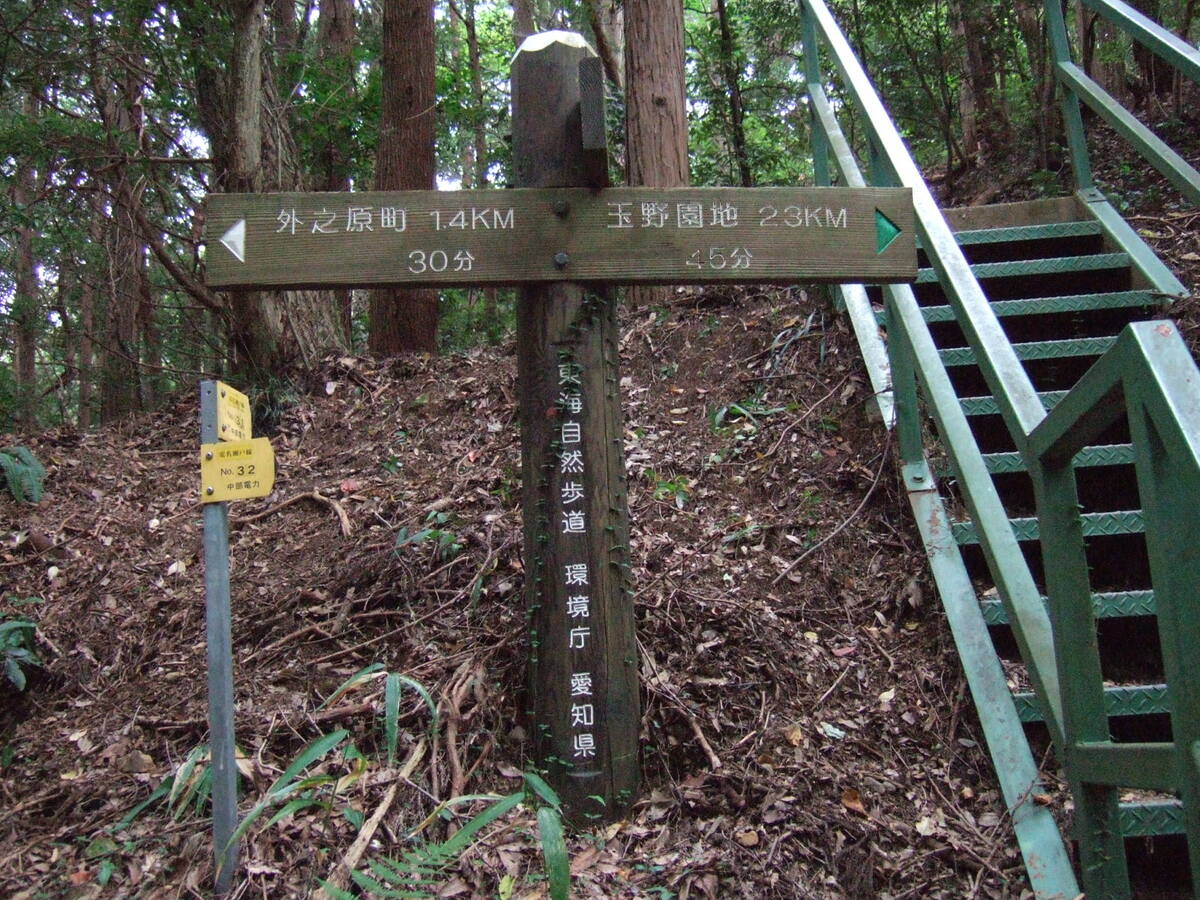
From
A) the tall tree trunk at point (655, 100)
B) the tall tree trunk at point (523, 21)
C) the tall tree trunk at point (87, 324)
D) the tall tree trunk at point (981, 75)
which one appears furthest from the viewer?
the tall tree trunk at point (523, 21)

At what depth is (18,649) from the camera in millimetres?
3557

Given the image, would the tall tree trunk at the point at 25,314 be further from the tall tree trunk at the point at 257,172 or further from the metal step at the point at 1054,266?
the metal step at the point at 1054,266

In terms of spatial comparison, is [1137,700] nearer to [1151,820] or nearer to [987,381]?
[1151,820]

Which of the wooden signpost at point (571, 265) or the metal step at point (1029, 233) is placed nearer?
the wooden signpost at point (571, 265)

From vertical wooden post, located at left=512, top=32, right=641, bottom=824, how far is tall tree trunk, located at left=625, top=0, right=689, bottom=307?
3.59m

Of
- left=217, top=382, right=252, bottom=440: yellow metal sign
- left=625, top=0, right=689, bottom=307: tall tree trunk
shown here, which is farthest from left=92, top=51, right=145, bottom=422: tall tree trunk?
left=217, top=382, right=252, bottom=440: yellow metal sign

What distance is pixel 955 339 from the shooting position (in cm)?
444

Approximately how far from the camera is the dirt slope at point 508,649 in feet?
8.77

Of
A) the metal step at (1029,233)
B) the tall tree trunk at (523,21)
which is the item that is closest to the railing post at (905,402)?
the metal step at (1029,233)

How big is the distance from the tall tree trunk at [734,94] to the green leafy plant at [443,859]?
23.0ft

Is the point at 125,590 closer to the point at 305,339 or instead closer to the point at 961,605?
the point at 305,339

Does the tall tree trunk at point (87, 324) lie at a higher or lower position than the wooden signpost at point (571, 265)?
higher

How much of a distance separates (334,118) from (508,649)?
7857 millimetres

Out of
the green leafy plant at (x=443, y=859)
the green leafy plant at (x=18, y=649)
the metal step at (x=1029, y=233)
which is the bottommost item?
the green leafy plant at (x=443, y=859)
